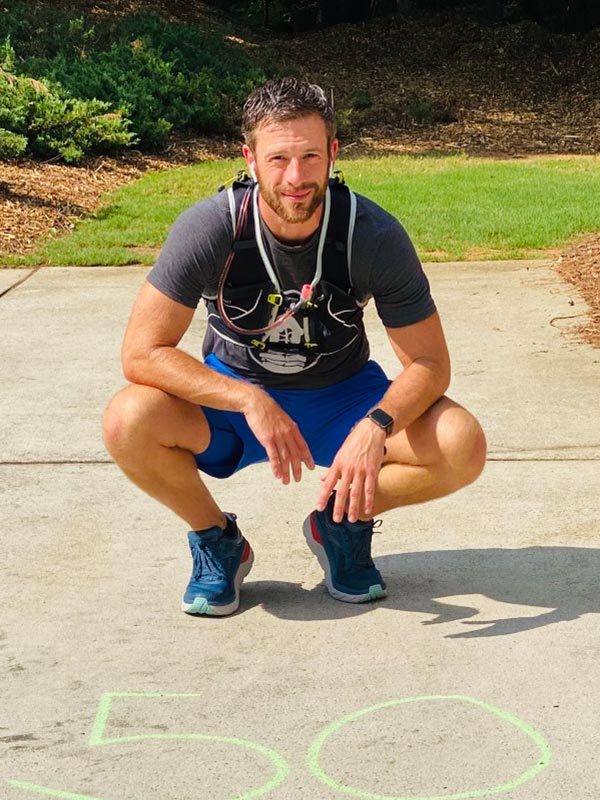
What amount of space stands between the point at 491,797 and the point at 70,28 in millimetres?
16903

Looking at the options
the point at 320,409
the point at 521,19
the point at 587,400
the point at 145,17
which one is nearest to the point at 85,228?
the point at 587,400

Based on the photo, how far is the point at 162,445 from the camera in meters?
3.70

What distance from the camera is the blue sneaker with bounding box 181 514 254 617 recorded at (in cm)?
374

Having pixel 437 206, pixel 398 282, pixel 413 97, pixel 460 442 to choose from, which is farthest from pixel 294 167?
pixel 413 97

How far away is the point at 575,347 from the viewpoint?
6570mm

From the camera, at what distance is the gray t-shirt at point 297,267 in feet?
11.9

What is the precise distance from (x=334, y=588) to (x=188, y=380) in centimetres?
77

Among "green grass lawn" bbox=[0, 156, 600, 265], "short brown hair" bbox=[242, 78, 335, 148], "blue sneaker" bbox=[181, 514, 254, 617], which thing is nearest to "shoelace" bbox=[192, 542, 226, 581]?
"blue sneaker" bbox=[181, 514, 254, 617]

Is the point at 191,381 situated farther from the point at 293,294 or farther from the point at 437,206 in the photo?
the point at 437,206

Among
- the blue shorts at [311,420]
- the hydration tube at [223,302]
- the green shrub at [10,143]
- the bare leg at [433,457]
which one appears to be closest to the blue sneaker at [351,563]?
the bare leg at [433,457]

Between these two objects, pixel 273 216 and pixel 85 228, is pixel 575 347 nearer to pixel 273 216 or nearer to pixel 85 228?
pixel 273 216

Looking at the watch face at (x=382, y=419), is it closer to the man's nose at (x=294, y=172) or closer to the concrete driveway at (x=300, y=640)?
the concrete driveway at (x=300, y=640)

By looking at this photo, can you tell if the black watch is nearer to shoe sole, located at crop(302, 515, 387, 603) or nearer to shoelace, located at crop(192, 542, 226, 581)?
shoe sole, located at crop(302, 515, 387, 603)

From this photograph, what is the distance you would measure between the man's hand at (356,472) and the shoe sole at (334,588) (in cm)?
34
